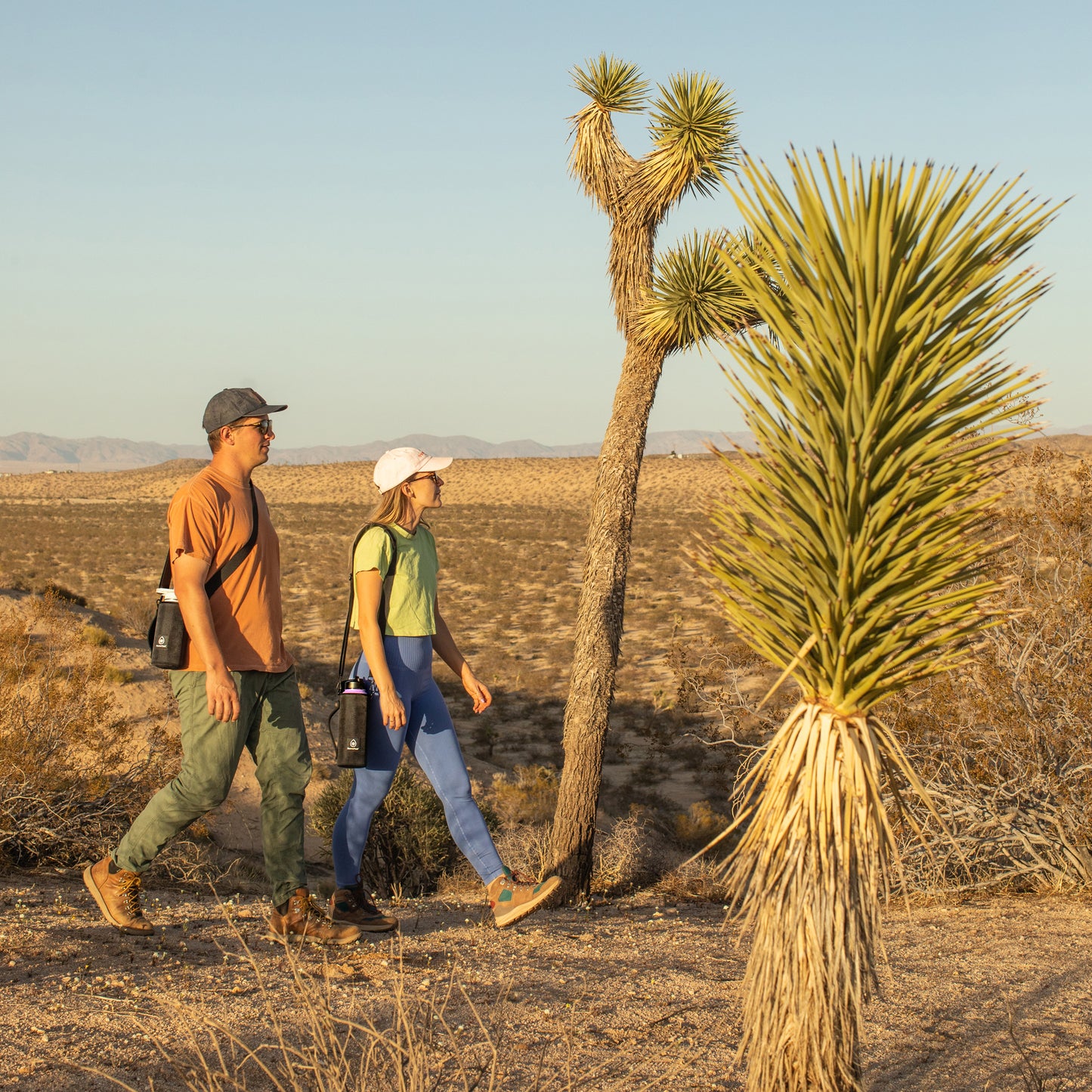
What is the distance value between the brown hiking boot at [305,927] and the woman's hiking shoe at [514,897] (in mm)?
603

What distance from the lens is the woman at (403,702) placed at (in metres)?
4.34

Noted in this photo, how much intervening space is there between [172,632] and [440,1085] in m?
1.85

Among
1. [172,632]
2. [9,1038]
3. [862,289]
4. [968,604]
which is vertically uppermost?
[862,289]

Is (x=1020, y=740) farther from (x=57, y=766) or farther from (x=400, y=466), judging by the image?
(x=57, y=766)

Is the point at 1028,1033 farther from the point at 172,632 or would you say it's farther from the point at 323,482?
the point at 323,482

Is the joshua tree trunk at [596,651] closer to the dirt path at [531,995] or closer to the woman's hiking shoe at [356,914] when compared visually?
the dirt path at [531,995]

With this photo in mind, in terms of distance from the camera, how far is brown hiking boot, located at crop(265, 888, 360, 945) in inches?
162

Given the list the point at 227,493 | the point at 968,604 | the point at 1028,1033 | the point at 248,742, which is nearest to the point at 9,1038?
the point at 248,742

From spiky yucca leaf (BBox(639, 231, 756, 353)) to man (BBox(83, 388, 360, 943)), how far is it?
2.97 meters

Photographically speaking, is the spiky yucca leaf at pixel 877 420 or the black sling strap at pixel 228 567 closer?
the spiky yucca leaf at pixel 877 420

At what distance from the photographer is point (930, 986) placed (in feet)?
14.1

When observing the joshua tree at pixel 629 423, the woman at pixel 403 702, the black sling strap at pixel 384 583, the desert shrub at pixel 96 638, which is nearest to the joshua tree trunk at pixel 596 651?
the joshua tree at pixel 629 423

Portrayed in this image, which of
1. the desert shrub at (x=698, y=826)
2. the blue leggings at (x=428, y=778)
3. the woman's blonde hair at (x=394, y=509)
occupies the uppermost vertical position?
the woman's blonde hair at (x=394, y=509)

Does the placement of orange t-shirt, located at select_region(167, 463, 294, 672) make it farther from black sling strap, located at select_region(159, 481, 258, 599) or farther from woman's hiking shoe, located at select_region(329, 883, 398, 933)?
woman's hiking shoe, located at select_region(329, 883, 398, 933)
